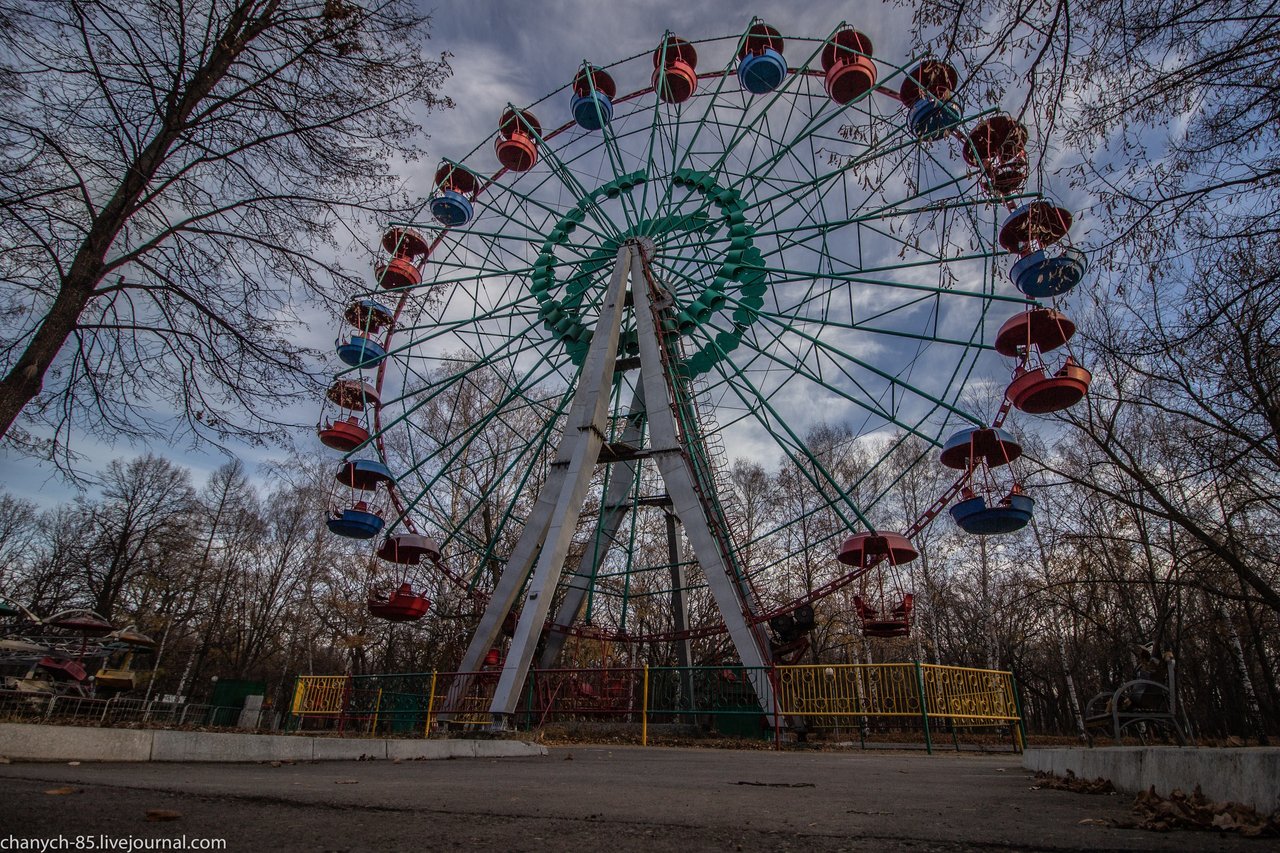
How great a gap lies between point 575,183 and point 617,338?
19.1 ft

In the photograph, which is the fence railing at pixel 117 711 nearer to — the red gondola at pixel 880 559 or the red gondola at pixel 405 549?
the red gondola at pixel 405 549

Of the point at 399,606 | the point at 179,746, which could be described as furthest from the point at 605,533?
the point at 179,746

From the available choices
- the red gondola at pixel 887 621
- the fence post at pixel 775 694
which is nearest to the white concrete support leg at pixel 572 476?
the fence post at pixel 775 694

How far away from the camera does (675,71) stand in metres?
19.0

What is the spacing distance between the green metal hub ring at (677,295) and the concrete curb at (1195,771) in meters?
13.6

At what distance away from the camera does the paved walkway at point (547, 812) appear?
2.29 metres

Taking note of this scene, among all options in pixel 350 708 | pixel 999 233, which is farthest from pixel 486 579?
pixel 999 233

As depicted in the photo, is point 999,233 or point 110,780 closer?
point 110,780

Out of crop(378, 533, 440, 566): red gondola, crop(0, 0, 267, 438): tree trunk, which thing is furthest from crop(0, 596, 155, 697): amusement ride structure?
crop(0, 0, 267, 438): tree trunk

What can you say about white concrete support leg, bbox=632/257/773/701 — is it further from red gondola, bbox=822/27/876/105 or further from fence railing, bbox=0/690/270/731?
fence railing, bbox=0/690/270/731

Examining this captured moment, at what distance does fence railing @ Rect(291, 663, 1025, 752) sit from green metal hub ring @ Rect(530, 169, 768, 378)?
7967mm

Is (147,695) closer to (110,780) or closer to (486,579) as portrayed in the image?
(486,579)

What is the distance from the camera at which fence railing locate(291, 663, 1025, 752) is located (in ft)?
37.2

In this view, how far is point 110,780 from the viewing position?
11.8 feet
